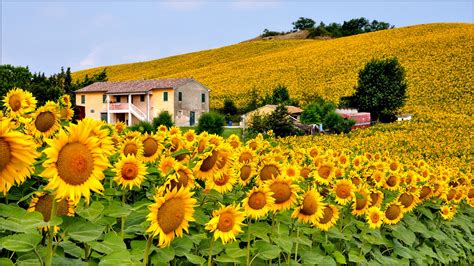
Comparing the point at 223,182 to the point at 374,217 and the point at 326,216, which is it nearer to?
the point at 326,216

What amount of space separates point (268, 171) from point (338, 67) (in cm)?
6987

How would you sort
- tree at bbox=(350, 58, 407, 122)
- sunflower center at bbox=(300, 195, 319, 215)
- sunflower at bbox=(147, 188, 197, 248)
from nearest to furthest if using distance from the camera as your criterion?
sunflower at bbox=(147, 188, 197, 248) < sunflower center at bbox=(300, 195, 319, 215) < tree at bbox=(350, 58, 407, 122)

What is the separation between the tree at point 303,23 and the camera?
133875 mm

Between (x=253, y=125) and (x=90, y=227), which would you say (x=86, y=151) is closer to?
(x=90, y=227)

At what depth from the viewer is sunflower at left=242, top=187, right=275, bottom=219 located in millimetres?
2982

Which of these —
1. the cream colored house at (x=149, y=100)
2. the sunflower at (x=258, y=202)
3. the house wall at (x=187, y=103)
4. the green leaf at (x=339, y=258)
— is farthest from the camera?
the house wall at (x=187, y=103)

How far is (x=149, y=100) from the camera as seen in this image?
153ft

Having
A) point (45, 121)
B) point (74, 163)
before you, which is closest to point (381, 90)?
point (45, 121)

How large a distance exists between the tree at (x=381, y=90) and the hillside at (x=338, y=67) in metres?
2.81

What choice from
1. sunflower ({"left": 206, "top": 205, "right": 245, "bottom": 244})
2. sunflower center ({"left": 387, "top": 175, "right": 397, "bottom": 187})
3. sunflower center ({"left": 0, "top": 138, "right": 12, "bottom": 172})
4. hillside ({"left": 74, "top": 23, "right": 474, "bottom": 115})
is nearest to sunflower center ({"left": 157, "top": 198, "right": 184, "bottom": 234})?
sunflower ({"left": 206, "top": 205, "right": 245, "bottom": 244})

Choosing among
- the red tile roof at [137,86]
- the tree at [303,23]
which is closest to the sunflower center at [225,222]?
the red tile roof at [137,86]

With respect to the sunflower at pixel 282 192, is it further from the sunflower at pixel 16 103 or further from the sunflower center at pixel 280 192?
the sunflower at pixel 16 103

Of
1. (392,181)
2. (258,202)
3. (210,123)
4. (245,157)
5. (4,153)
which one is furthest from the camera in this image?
(210,123)

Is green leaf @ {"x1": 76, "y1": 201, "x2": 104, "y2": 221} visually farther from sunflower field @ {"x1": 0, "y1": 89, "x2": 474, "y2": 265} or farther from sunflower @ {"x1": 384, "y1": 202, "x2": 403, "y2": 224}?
sunflower @ {"x1": 384, "y1": 202, "x2": 403, "y2": 224}
